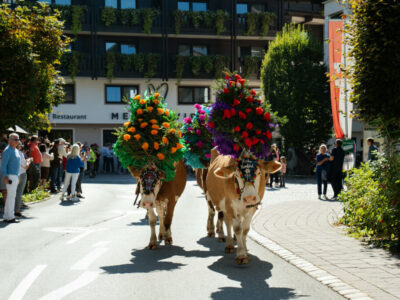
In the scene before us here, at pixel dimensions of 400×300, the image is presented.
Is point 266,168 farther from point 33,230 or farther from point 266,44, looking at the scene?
point 266,44

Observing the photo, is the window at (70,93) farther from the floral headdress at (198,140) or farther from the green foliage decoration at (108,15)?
the floral headdress at (198,140)

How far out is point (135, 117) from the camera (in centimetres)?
885

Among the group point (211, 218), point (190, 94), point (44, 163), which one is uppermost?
point (190, 94)

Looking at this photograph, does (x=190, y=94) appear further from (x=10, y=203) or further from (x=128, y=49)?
(x=10, y=203)

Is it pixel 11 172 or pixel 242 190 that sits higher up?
pixel 242 190

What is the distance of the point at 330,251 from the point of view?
794 cm

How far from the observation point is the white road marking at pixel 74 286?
568 centimetres

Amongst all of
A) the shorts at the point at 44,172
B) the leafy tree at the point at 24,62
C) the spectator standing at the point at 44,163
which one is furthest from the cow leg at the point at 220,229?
the shorts at the point at 44,172

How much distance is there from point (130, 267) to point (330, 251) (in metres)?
3.12

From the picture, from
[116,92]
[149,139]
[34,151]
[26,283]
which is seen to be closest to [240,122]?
[149,139]

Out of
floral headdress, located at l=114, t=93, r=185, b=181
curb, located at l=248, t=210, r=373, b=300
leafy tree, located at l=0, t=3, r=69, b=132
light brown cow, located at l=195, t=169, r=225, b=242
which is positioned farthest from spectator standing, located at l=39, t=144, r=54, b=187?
curb, located at l=248, t=210, r=373, b=300

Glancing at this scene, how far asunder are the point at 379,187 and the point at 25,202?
38.4 feet

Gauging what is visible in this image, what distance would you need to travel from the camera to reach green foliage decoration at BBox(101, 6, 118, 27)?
3734 cm

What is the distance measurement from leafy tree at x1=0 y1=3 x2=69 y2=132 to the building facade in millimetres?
20054
